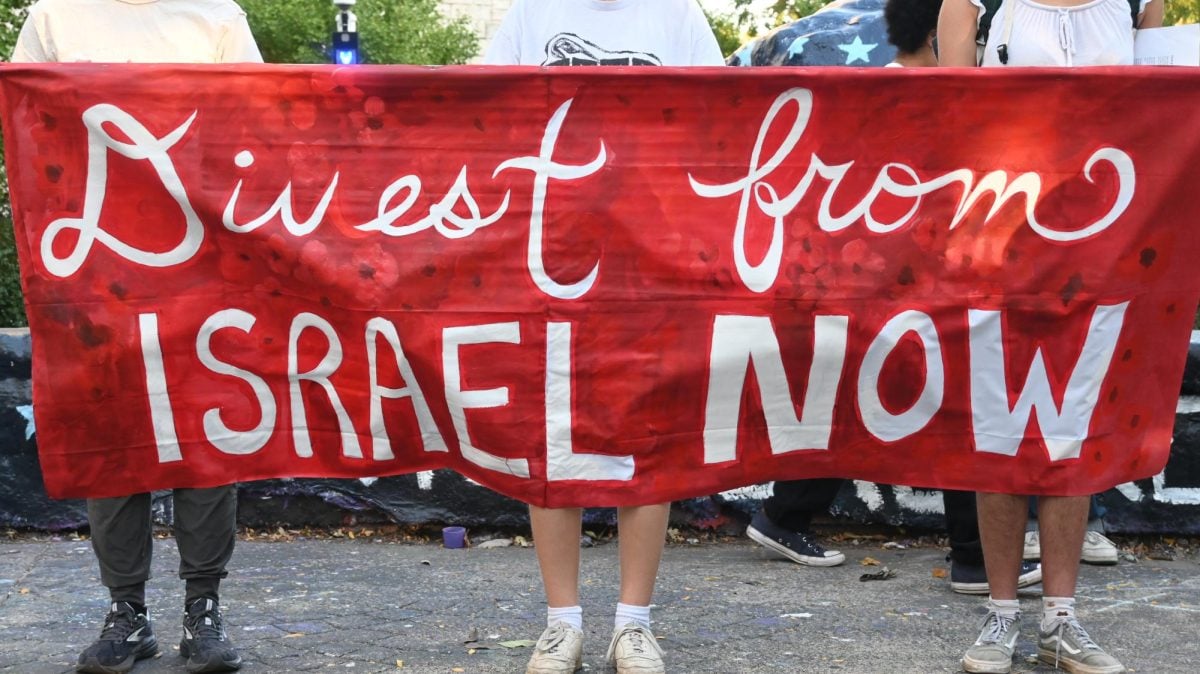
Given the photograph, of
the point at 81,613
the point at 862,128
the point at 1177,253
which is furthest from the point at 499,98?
the point at 81,613

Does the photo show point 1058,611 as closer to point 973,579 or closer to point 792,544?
point 973,579

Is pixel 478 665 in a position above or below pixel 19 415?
below

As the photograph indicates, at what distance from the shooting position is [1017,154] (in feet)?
12.4

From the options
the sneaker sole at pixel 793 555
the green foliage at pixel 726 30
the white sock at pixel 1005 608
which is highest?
the green foliage at pixel 726 30

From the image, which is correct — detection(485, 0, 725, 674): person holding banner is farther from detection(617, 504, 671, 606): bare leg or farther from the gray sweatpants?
the gray sweatpants

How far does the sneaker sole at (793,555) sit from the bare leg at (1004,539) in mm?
1220

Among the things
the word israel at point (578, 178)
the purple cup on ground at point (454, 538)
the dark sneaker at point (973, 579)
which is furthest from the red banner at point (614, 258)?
the purple cup on ground at point (454, 538)

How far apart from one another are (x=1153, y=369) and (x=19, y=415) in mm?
4137

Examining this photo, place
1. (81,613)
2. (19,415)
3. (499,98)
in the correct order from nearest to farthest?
(499,98), (81,613), (19,415)

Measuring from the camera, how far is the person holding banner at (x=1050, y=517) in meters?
3.83

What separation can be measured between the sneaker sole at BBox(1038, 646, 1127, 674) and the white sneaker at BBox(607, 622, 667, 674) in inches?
40.7

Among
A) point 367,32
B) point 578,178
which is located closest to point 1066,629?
point 578,178

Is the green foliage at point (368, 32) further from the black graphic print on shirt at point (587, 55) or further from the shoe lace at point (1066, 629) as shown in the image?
the shoe lace at point (1066, 629)

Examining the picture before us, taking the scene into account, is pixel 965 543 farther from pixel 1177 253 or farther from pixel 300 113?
pixel 300 113
